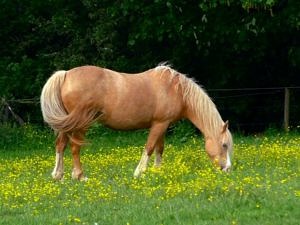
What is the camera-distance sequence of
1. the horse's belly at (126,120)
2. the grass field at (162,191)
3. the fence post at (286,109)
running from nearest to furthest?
the grass field at (162,191), the horse's belly at (126,120), the fence post at (286,109)

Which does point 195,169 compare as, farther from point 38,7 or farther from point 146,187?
point 38,7

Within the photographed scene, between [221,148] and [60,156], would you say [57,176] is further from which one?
[221,148]

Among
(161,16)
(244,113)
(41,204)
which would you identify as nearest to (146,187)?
(41,204)

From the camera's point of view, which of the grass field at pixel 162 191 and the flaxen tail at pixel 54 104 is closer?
the grass field at pixel 162 191

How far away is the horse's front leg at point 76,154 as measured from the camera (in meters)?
11.8

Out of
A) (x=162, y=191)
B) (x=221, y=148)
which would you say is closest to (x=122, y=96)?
(x=221, y=148)

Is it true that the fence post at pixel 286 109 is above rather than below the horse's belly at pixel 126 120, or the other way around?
below

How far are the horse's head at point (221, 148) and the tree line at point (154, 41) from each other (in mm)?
8170

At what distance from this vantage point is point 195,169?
12.0 m

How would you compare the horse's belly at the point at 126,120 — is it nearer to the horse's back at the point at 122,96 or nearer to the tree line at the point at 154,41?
the horse's back at the point at 122,96

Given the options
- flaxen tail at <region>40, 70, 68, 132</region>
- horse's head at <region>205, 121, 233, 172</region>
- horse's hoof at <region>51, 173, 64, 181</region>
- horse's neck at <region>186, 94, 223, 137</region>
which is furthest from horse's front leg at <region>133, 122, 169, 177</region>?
flaxen tail at <region>40, 70, 68, 132</region>

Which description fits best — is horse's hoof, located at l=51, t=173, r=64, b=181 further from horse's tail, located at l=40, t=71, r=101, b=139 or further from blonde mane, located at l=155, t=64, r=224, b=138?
blonde mane, located at l=155, t=64, r=224, b=138

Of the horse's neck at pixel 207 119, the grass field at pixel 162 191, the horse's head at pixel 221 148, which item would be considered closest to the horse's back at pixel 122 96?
the horse's neck at pixel 207 119

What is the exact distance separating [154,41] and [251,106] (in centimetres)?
354
